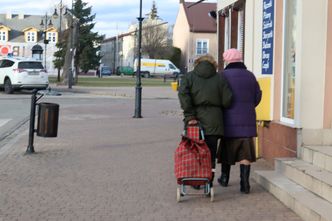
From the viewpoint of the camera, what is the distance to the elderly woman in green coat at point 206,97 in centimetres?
707

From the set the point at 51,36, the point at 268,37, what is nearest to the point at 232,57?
the point at 268,37

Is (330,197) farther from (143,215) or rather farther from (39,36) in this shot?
(39,36)

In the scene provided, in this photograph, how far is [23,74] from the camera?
3069 cm

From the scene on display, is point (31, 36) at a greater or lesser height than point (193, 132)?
greater

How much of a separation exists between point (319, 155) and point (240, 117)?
1.13 metres

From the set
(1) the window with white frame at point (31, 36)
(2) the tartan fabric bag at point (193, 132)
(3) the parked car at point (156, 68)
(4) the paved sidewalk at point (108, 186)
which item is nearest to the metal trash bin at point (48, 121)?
(4) the paved sidewalk at point (108, 186)

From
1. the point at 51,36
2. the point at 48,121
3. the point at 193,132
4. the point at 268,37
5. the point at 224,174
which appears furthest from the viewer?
the point at 51,36

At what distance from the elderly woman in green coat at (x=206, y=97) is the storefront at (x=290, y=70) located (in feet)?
5.14

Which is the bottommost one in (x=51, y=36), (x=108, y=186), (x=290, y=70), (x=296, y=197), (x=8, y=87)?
(x=108, y=186)

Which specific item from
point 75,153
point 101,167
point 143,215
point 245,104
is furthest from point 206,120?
A: point 75,153

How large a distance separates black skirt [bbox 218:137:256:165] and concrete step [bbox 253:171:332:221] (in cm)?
48

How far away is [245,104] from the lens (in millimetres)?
7340

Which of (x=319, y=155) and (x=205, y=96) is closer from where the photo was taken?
(x=205, y=96)

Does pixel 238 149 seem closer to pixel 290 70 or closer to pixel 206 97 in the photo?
pixel 206 97
